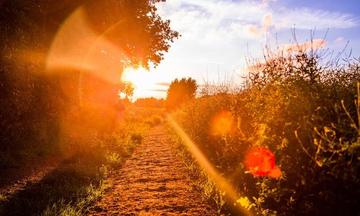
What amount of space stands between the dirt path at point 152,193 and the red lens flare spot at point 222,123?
1.66 metres

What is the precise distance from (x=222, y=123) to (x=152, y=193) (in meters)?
3.73

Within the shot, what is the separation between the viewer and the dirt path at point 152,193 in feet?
24.1

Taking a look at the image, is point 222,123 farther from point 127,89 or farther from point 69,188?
point 127,89

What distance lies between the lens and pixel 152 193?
8.63 metres

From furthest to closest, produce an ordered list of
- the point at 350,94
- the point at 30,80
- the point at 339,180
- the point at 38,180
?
1. the point at 30,80
2. the point at 38,180
3. the point at 350,94
4. the point at 339,180

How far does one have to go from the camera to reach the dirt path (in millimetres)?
7332

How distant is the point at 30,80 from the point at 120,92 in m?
13.9

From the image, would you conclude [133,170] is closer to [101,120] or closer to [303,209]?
[303,209]

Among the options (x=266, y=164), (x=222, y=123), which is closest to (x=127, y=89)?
(x=222, y=123)

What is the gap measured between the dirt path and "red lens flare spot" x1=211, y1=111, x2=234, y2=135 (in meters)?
1.66

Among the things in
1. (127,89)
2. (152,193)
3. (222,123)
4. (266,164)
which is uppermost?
(127,89)

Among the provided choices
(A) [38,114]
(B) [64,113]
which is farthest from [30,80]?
(B) [64,113]

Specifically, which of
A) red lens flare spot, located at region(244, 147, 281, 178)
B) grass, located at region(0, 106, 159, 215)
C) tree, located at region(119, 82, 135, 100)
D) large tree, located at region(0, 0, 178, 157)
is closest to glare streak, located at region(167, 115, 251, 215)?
red lens flare spot, located at region(244, 147, 281, 178)

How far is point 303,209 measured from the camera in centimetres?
471
